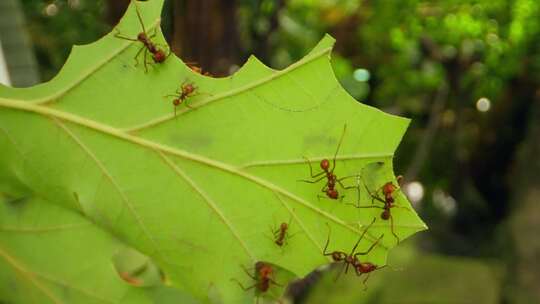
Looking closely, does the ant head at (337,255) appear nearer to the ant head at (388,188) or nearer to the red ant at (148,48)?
the ant head at (388,188)

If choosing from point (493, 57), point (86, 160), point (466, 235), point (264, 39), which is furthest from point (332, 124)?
point (466, 235)

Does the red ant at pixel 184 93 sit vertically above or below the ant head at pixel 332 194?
above

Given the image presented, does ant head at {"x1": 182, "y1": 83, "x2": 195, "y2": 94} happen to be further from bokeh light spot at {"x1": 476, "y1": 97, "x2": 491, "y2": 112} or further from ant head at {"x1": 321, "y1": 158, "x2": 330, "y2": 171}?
bokeh light spot at {"x1": 476, "y1": 97, "x2": 491, "y2": 112}

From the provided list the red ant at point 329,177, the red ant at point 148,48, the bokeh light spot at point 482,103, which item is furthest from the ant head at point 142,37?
the bokeh light spot at point 482,103

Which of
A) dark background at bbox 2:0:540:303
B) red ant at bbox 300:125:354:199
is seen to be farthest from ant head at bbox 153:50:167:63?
dark background at bbox 2:0:540:303

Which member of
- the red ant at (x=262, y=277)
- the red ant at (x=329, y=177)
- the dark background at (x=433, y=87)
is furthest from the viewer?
the dark background at (x=433, y=87)
